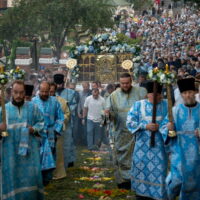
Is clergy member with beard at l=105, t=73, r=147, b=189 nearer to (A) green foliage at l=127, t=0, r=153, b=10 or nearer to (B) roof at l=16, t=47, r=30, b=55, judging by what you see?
(B) roof at l=16, t=47, r=30, b=55

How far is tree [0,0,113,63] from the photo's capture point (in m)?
44.4

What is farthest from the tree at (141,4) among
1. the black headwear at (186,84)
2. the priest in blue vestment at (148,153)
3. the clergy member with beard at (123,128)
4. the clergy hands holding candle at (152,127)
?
the black headwear at (186,84)

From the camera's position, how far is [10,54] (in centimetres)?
4884

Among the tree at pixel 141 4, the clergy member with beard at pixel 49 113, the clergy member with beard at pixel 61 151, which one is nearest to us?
the clergy member with beard at pixel 49 113

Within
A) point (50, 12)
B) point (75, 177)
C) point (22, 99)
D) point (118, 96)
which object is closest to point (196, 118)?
point (22, 99)

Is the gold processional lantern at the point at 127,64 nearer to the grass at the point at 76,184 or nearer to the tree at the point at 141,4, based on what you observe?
the grass at the point at 76,184

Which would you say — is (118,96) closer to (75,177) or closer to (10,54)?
(75,177)

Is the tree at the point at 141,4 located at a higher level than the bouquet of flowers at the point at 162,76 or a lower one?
higher

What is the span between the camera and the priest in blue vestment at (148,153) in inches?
410

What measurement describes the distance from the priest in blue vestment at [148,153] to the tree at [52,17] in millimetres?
33742

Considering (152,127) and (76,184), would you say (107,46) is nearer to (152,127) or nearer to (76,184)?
(76,184)

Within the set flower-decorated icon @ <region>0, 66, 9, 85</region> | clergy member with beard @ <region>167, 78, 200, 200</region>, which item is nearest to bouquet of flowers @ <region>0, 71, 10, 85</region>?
A: flower-decorated icon @ <region>0, 66, 9, 85</region>

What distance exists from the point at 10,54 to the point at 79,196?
38.4 m

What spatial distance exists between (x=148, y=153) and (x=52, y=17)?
35.1 metres
